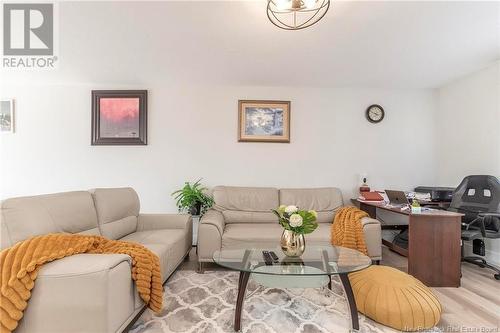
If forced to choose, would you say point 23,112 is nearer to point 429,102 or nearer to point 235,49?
point 235,49

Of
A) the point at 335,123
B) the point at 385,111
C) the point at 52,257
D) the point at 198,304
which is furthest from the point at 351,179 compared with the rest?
the point at 52,257

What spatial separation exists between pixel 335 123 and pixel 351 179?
87cm

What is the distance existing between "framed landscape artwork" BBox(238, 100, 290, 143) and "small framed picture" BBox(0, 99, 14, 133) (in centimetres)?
329

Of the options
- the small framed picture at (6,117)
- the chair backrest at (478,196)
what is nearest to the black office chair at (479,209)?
the chair backrest at (478,196)

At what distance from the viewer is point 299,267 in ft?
5.74

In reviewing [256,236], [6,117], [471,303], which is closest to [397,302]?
[471,303]

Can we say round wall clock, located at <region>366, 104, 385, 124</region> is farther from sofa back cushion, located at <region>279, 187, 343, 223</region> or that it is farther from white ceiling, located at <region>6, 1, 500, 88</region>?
sofa back cushion, located at <region>279, 187, 343, 223</region>

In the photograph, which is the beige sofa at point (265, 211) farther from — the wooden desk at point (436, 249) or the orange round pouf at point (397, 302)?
the orange round pouf at point (397, 302)

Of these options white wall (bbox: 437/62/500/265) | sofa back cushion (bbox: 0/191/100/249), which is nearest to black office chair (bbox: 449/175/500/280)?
white wall (bbox: 437/62/500/265)

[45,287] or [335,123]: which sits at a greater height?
[335,123]

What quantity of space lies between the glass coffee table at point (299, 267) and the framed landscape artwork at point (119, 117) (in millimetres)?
2452

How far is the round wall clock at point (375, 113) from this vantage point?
12.2ft

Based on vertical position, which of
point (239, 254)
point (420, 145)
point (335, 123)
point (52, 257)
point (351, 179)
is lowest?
Result: point (239, 254)

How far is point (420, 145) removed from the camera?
12.4 ft
